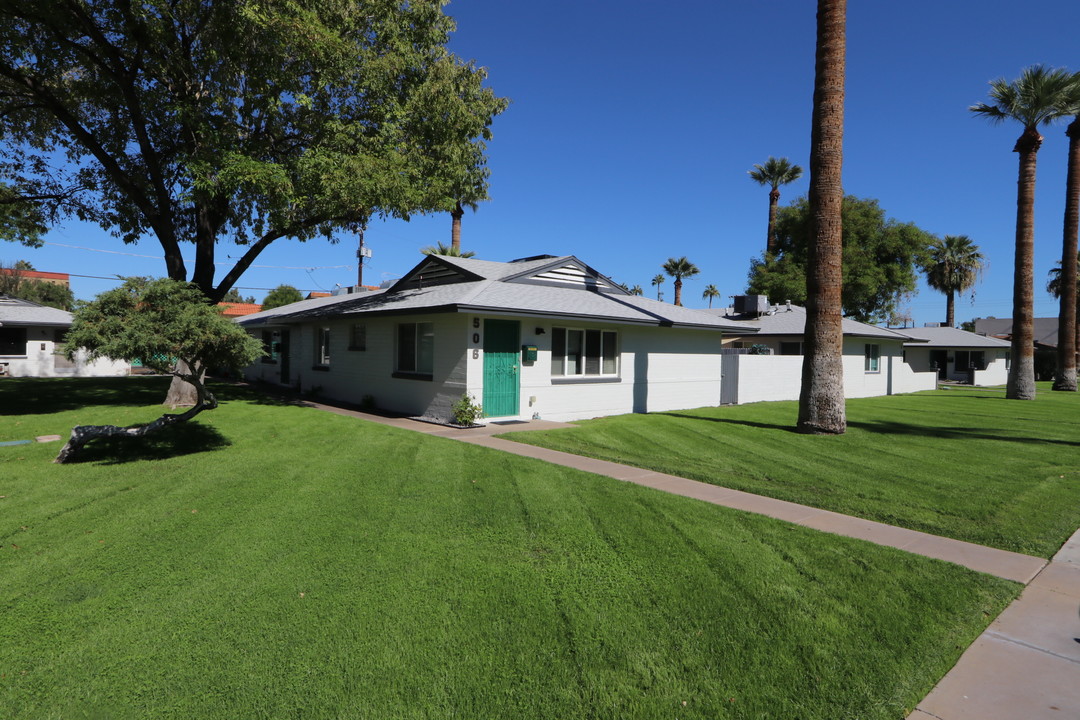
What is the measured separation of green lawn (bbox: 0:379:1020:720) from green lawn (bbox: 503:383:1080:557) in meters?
1.73

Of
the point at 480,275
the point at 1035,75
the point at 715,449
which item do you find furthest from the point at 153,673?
the point at 1035,75

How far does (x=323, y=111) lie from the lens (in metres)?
15.6

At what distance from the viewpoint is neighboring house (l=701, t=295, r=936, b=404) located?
20938 millimetres

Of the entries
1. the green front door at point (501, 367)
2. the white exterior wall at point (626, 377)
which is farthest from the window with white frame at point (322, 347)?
the white exterior wall at point (626, 377)

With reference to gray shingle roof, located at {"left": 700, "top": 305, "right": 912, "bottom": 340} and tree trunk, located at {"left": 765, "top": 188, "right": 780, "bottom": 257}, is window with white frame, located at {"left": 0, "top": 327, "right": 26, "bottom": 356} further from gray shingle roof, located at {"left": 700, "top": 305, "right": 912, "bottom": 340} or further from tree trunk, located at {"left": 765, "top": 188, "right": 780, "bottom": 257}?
tree trunk, located at {"left": 765, "top": 188, "right": 780, "bottom": 257}

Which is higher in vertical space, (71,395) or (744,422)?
(71,395)

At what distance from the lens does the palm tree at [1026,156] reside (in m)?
23.4

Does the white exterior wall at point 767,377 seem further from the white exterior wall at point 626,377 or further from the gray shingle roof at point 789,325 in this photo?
the gray shingle roof at point 789,325

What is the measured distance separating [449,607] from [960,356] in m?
49.7

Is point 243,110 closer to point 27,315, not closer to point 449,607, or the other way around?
point 449,607

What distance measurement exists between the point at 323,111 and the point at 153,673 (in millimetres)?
15352

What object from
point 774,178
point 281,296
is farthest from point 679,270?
point 281,296

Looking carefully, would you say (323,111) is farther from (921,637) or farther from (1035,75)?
(1035,75)

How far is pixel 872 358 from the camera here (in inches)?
1091
